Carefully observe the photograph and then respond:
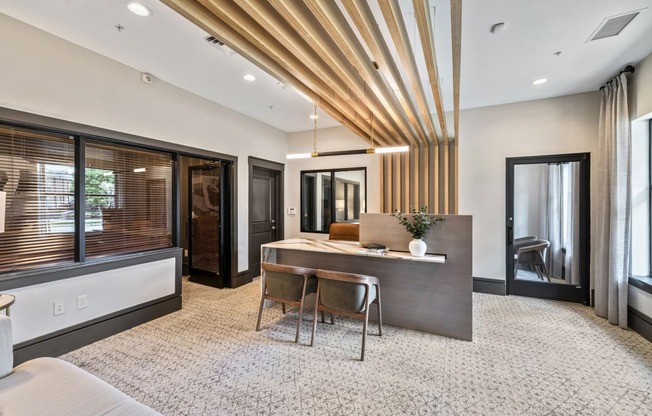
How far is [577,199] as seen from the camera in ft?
13.7

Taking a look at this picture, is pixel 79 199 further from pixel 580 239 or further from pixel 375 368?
pixel 580 239

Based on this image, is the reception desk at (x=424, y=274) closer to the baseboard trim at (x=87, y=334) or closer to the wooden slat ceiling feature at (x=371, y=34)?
the wooden slat ceiling feature at (x=371, y=34)

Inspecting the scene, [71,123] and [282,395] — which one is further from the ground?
[71,123]

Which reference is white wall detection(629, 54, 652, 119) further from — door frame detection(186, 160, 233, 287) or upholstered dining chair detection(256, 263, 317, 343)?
door frame detection(186, 160, 233, 287)

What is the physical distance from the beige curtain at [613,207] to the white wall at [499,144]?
0.43m

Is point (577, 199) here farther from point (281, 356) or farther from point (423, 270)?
point (281, 356)

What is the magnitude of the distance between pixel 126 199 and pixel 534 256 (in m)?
5.86

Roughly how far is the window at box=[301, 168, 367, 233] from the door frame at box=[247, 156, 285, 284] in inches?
17.5

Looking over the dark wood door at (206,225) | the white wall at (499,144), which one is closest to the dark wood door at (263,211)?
the dark wood door at (206,225)

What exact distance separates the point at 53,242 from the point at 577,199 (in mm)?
6530

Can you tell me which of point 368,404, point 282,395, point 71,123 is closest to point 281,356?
point 282,395

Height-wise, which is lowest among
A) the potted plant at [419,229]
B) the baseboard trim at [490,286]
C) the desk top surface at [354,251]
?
the baseboard trim at [490,286]

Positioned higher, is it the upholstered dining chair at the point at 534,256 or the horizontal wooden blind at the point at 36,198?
the horizontal wooden blind at the point at 36,198

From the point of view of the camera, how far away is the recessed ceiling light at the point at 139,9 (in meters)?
2.25
